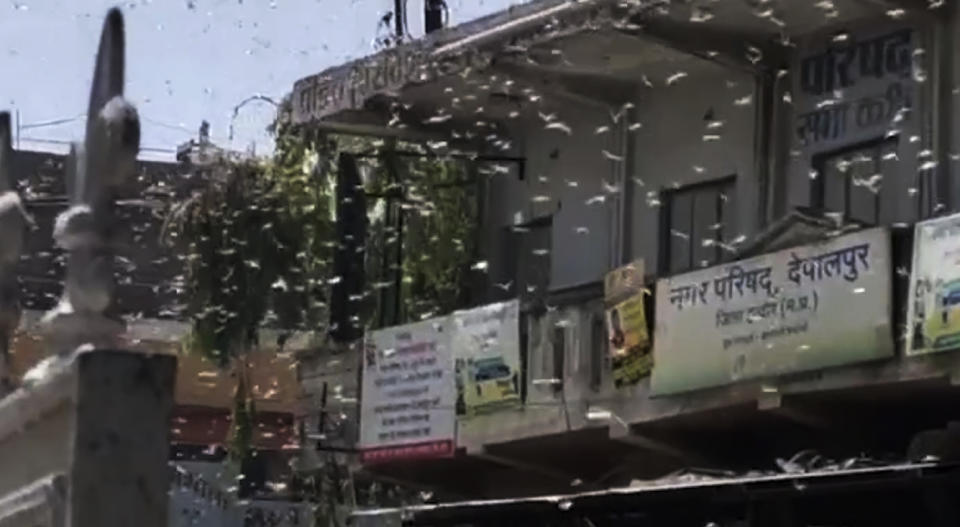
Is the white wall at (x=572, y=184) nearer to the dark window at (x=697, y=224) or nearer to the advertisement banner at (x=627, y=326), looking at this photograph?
the dark window at (x=697, y=224)

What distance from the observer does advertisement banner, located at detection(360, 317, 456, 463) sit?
18.7m

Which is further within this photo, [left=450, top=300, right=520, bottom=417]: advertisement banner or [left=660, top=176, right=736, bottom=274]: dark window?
[left=450, top=300, right=520, bottom=417]: advertisement banner

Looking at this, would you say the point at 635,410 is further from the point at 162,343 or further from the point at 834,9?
the point at 162,343

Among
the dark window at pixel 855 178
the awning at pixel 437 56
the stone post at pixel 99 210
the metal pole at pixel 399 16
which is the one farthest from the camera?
the metal pole at pixel 399 16

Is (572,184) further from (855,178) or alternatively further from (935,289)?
(935,289)

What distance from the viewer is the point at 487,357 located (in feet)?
58.7

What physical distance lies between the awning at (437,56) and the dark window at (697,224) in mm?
1649

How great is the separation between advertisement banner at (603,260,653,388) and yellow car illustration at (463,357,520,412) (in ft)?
4.31

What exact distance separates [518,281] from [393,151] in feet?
5.02

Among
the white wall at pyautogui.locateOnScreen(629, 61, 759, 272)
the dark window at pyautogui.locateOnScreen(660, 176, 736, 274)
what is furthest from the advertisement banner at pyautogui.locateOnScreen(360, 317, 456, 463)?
the dark window at pyautogui.locateOnScreen(660, 176, 736, 274)

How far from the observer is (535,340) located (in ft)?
57.7

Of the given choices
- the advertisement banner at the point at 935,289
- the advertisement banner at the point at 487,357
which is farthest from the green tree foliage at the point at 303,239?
the advertisement banner at the point at 935,289

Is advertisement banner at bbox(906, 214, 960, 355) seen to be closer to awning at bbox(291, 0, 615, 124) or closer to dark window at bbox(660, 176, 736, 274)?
dark window at bbox(660, 176, 736, 274)

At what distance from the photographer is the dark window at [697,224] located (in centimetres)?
1720
